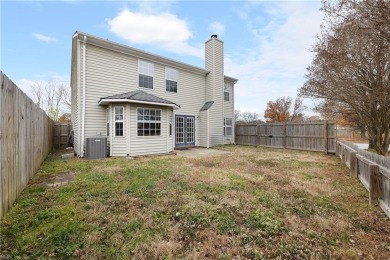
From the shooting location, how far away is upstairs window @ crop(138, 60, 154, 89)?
12.0m

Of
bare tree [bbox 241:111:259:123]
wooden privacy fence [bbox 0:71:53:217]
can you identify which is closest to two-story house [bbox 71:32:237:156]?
wooden privacy fence [bbox 0:71:53:217]

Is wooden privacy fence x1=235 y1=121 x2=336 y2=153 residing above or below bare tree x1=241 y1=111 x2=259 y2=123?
below

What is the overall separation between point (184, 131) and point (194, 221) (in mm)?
11262

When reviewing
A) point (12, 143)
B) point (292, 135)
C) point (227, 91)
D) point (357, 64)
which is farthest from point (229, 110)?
point (12, 143)

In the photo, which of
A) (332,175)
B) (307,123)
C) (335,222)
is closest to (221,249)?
(335,222)

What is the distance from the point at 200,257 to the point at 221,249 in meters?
0.30

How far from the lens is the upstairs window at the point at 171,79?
522 inches

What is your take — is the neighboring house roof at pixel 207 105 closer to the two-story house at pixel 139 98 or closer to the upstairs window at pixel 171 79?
the two-story house at pixel 139 98

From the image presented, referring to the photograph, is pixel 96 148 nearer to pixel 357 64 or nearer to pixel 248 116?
pixel 357 64

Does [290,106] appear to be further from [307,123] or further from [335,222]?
[335,222]

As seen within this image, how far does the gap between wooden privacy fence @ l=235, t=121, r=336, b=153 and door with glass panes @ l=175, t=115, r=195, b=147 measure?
481cm

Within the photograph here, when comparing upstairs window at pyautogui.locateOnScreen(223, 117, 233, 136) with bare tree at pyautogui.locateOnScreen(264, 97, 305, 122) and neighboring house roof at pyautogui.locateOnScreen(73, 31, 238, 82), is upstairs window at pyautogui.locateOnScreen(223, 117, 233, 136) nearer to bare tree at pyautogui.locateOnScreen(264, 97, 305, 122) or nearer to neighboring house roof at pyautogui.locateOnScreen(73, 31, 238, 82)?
neighboring house roof at pyautogui.locateOnScreen(73, 31, 238, 82)

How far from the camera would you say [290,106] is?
1518 inches

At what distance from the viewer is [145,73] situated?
12227 millimetres
